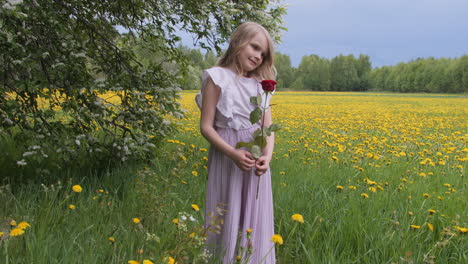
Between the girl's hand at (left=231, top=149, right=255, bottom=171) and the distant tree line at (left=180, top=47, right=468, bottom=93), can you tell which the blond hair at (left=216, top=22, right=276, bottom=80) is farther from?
the distant tree line at (left=180, top=47, right=468, bottom=93)

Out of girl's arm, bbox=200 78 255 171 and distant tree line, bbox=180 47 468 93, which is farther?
distant tree line, bbox=180 47 468 93

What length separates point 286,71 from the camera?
3482 inches

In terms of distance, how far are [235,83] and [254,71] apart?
0.20m

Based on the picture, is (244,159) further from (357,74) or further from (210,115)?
(357,74)

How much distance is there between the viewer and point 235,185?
2.02 meters

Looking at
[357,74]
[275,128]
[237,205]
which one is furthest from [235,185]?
[357,74]

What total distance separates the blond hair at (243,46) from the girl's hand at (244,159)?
507 mm

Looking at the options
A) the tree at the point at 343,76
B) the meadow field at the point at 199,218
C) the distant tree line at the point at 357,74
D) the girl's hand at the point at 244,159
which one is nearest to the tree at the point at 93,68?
the meadow field at the point at 199,218

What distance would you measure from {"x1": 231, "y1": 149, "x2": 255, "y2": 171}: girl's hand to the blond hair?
19.9 inches

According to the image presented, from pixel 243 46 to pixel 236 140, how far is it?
0.52 metres

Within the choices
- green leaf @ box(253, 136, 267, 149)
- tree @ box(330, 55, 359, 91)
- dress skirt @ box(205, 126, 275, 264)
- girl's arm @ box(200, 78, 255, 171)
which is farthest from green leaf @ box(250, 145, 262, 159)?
tree @ box(330, 55, 359, 91)

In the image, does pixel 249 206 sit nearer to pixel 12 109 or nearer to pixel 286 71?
pixel 12 109

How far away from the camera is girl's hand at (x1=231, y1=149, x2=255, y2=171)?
1.80 m

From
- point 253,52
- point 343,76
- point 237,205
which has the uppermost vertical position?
point 343,76
